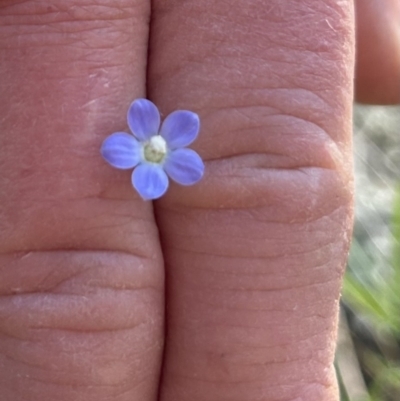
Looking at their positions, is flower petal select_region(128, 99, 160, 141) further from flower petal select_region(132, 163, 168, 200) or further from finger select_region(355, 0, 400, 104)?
finger select_region(355, 0, 400, 104)

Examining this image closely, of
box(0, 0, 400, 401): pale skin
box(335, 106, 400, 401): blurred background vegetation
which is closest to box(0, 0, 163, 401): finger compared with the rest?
box(0, 0, 400, 401): pale skin

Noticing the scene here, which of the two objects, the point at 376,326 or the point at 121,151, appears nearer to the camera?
the point at 121,151

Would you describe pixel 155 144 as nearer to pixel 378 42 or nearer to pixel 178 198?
pixel 178 198

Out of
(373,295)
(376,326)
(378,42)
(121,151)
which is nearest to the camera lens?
(121,151)

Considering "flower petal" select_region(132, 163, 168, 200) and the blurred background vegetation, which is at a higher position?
"flower petal" select_region(132, 163, 168, 200)

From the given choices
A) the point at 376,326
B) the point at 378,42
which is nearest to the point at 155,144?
the point at 378,42

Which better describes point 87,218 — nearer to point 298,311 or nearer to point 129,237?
point 129,237

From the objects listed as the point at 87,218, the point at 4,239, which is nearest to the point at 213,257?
the point at 87,218
